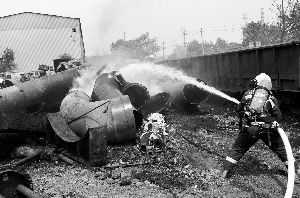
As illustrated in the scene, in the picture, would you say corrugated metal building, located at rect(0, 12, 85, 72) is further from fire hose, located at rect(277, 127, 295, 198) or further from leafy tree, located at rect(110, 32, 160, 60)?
leafy tree, located at rect(110, 32, 160, 60)

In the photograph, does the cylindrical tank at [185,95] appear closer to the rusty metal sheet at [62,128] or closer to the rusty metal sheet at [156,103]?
the rusty metal sheet at [156,103]

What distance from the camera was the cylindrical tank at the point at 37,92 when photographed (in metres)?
8.76

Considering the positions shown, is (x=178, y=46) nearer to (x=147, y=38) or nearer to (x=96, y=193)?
(x=147, y=38)

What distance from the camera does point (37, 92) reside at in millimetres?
9336

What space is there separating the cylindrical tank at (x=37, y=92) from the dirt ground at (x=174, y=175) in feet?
11.1

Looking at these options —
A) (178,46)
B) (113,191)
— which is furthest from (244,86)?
(178,46)

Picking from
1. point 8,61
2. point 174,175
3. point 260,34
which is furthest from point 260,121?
point 260,34

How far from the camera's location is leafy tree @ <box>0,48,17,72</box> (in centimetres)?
2252

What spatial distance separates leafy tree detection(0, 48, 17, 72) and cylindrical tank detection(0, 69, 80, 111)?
14.7 m

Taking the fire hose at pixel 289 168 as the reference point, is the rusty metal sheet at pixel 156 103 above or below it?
above

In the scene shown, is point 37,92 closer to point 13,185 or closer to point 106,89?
point 106,89

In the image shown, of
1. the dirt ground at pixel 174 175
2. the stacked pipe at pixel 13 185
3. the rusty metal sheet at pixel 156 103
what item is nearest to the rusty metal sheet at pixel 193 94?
the rusty metal sheet at pixel 156 103

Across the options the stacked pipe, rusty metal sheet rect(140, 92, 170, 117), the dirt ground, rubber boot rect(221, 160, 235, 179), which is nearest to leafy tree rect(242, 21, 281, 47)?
rusty metal sheet rect(140, 92, 170, 117)

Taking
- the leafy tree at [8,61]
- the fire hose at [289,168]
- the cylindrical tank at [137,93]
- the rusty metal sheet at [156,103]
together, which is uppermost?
the leafy tree at [8,61]
